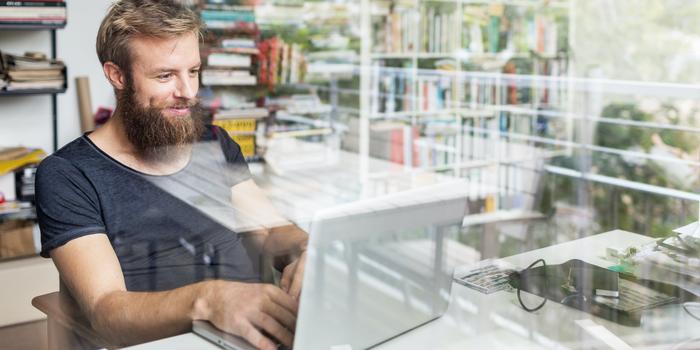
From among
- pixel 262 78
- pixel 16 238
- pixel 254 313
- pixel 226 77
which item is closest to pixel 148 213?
pixel 254 313

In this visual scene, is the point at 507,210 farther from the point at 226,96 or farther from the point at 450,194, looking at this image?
the point at 450,194

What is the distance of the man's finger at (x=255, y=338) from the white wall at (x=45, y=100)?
2.67 ft

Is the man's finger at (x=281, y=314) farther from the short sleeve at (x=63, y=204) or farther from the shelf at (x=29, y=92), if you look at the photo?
the shelf at (x=29, y=92)

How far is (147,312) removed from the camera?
1169 mm

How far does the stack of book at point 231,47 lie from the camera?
111 inches

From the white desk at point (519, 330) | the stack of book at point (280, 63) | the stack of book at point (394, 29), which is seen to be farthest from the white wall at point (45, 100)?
the stack of book at point (394, 29)

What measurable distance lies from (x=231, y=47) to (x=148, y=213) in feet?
5.57

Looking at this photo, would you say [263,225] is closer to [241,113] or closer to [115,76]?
[115,76]

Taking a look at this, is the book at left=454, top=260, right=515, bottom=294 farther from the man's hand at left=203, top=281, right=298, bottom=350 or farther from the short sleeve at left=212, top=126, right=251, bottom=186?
the short sleeve at left=212, top=126, right=251, bottom=186

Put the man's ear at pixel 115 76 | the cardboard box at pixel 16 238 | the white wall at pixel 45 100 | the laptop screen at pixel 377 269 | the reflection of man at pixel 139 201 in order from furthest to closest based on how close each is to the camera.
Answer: the cardboard box at pixel 16 238, the white wall at pixel 45 100, the man's ear at pixel 115 76, the reflection of man at pixel 139 201, the laptop screen at pixel 377 269

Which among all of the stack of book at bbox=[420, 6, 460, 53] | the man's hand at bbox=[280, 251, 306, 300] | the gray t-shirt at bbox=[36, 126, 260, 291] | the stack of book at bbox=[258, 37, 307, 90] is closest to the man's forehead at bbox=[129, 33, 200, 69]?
the gray t-shirt at bbox=[36, 126, 260, 291]

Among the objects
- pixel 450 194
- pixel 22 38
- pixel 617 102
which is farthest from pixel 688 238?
pixel 617 102

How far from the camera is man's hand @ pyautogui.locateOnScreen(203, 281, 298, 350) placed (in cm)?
96

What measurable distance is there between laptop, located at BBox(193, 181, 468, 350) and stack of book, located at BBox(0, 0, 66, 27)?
3.80ft
